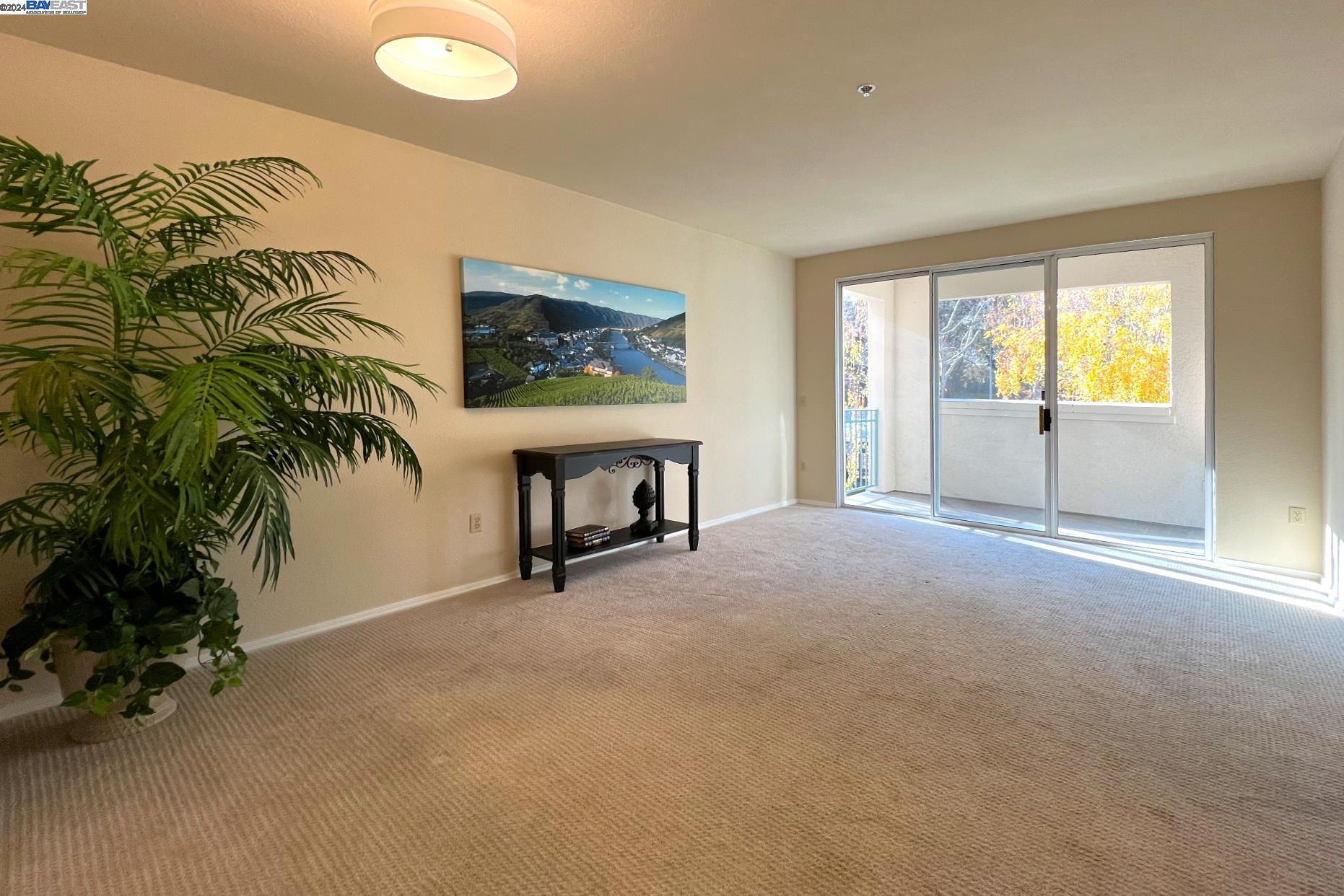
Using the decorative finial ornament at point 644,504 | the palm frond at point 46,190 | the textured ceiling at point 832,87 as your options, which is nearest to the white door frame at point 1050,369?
the textured ceiling at point 832,87

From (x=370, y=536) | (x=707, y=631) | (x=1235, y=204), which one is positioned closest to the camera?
(x=707, y=631)

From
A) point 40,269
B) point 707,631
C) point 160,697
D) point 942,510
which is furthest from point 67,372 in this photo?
point 942,510

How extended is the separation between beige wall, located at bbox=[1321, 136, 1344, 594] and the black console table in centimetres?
348

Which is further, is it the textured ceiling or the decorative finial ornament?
the decorative finial ornament

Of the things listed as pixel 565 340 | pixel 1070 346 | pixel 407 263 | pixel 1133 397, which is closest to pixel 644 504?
pixel 565 340

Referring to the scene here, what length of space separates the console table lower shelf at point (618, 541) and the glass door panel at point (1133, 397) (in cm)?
299

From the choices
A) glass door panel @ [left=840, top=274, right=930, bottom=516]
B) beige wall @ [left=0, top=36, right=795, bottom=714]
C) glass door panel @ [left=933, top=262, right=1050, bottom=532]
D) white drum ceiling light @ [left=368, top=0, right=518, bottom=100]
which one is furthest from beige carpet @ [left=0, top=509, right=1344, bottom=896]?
glass door panel @ [left=840, top=274, right=930, bottom=516]

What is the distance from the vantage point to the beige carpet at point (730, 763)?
1.51 m

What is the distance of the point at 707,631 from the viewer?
2990mm

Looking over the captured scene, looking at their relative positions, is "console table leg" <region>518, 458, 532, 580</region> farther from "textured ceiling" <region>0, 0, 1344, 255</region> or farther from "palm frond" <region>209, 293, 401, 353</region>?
"textured ceiling" <region>0, 0, 1344, 255</region>

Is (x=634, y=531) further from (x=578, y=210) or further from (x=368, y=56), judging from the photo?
(x=368, y=56)

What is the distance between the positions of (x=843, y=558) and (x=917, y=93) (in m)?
2.74

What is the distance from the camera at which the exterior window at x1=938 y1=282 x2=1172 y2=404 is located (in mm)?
4355

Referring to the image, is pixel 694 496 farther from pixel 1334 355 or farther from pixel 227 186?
pixel 1334 355
